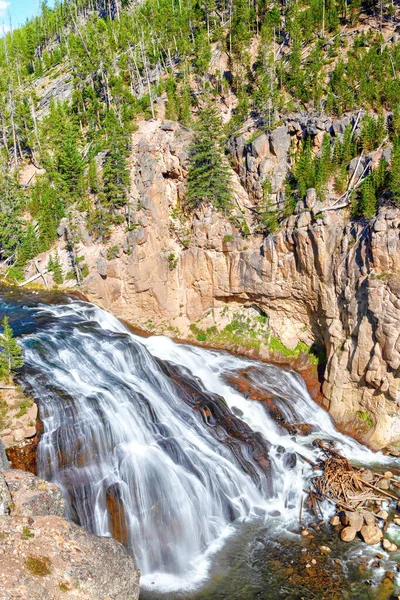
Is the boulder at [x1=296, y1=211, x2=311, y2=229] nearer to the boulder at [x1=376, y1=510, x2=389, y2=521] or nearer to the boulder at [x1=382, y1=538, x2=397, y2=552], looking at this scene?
the boulder at [x1=376, y1=510, x2=389, y2=521]

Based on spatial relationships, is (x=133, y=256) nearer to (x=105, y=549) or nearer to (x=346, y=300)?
(x=346, y=300)

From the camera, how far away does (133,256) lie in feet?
117

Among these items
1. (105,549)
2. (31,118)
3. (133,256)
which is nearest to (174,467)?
(105,549)

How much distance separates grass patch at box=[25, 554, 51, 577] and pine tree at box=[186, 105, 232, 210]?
30.0 meters

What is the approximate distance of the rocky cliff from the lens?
25.8 metres

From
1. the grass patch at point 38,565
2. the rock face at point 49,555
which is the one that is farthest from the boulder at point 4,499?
the grass patch at point 38,565

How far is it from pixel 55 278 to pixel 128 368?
1524cm

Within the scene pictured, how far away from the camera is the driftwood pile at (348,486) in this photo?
2030 centimetres

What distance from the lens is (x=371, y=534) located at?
1833 centimetres

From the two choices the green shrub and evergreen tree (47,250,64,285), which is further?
evergreen tree (47,250,64,285)

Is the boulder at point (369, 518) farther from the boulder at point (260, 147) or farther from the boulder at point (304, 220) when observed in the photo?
the boulder at point (260, 147)

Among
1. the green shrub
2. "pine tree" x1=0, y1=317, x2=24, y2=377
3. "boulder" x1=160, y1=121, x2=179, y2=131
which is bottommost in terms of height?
the green shrub

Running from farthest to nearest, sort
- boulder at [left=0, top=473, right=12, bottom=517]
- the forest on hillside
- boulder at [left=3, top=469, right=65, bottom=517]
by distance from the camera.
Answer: the forest on hillside, boulder at [left=3, top=469, right=65, bottom=517], boulder at [left=0, top=473, right=12, bottom=517]

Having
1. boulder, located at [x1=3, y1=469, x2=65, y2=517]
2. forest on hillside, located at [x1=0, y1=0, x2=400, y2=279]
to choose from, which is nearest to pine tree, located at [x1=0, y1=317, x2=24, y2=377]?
boulder, located at [x1=3, y1=469, x2=65, y2=517]
